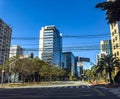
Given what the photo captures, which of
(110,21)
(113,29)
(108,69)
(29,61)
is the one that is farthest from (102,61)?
(110,21)

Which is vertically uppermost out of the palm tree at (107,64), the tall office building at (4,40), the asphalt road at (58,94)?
the tall office building at (4,40)

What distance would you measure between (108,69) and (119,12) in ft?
148

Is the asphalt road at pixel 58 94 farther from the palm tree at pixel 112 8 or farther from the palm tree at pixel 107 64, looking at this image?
the palm tree at pixel 107 64

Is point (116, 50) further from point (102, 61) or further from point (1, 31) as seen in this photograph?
point (1, 31)

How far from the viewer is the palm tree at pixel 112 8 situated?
2005 cm

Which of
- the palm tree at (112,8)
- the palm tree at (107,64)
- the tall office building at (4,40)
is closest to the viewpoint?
the palm tree at (112,8)

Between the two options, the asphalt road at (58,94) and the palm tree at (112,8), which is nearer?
the palm tree at (112,8)

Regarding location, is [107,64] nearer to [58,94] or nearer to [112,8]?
[58,94]

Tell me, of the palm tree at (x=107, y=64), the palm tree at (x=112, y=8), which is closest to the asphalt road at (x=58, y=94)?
the palm tree at (x=112, y=8)

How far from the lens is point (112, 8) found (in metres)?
20.5

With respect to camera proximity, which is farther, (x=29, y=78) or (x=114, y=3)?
(x=29, y=78)

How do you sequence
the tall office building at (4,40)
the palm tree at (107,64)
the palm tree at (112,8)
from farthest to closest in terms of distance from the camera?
1. the tall office building at (4,40)
2. the palm tree at (107,64)
3. the palm tree at (112,8)

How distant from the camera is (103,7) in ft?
67.9

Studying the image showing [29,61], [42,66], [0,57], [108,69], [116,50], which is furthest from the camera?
[0,57]
